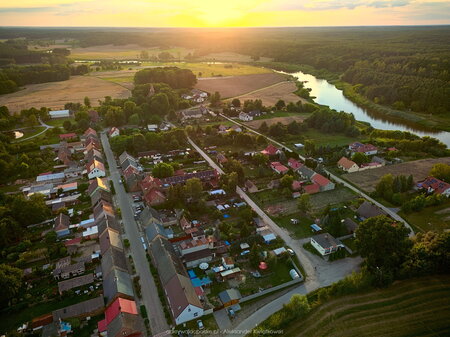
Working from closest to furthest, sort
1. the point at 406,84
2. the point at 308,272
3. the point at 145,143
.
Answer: the point at 308,272
the point at 145,143
the point at 406,84

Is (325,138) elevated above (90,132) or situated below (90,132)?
below

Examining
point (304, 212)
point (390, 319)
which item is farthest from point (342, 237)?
point (390, 319)

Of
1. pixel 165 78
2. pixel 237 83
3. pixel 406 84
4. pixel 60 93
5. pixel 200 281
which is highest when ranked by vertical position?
pixel 165 78

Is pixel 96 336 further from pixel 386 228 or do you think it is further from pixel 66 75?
pixel 66 75

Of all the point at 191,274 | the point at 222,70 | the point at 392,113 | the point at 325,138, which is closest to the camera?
the point at 191,274

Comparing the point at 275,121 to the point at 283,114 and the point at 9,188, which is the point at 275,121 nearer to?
the point at 283,114

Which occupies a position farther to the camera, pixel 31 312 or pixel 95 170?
pixel 95 170

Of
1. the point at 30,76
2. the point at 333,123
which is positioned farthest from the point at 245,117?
the point at 30,76

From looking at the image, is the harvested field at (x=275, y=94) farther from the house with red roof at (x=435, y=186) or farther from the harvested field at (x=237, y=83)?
the house with red roof at (x=435, y=186)
